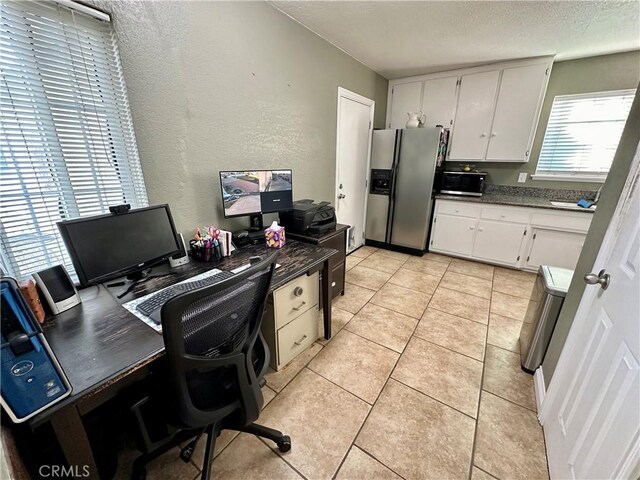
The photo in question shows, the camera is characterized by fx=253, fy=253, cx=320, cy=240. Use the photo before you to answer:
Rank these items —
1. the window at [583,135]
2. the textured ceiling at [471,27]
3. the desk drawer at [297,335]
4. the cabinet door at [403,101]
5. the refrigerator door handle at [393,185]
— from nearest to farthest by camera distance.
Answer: the desk drawer at [297,335] → the textured ceiling at [471,27] → the window at [583,135] → the refrigerator door handle at [393,185] → the cabinet door at [403,101]

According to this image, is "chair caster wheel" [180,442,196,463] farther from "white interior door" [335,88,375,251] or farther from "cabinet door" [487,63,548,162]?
"cabinet door" [487,63,548,162]

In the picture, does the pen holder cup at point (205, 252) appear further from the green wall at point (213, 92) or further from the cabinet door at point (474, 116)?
the cabinet door at point (474, 116)

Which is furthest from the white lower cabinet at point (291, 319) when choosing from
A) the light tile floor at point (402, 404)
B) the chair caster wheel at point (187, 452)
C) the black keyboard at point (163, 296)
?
the chair caster wheel at point (187, 452)

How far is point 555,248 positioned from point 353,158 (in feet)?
8.45

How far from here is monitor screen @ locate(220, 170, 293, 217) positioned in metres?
1.70

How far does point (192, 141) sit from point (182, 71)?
404 mm

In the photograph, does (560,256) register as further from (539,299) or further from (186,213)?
(186,213)

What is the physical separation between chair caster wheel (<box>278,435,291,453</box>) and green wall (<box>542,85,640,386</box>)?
1450mm

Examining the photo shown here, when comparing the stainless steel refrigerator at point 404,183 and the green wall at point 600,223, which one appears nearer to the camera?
the green wall at point 600,223

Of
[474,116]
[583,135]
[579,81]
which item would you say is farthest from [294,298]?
[579,81]

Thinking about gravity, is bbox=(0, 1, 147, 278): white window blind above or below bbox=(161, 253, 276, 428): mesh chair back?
above

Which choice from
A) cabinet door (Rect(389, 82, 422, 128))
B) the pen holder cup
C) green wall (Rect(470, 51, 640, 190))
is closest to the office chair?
the pen holder cup

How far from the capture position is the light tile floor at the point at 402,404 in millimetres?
1175

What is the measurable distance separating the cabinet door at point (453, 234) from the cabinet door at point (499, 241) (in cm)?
Result: 9
